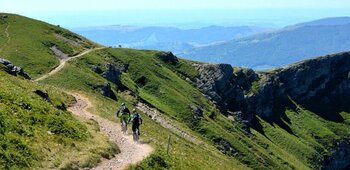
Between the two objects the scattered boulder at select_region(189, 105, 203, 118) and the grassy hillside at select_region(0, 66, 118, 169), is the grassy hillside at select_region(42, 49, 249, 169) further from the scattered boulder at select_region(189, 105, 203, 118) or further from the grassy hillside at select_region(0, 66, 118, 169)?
the grassy hillside at select_region(0, 66, 118, 169)

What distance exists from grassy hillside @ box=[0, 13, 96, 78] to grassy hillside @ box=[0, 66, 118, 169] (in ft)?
213

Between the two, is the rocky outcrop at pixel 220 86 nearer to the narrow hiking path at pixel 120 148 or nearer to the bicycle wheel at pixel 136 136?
the narrow hiking path at pixel 120 148

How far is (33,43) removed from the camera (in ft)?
444

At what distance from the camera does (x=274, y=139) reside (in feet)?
605

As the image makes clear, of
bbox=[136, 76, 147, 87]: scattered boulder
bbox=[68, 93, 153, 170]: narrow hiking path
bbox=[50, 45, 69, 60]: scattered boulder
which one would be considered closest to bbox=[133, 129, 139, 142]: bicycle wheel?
bbox=[68, 93, 153, 170]: narrow hiking path

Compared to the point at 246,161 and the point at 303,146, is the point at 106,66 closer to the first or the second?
the point at 246,161

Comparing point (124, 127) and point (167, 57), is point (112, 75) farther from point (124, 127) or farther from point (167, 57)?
point (124, 127)

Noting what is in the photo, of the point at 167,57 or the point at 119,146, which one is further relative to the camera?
the point at 167,57

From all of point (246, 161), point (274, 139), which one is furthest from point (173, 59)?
point (246, 161)

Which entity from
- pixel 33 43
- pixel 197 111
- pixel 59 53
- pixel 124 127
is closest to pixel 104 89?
pixel 59 53

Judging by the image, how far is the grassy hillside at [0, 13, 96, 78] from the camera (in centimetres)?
11775

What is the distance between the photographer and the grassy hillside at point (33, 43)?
386ft

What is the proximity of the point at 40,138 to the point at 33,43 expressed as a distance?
102820 millimetres

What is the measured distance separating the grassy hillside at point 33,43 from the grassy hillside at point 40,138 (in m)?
65.0
